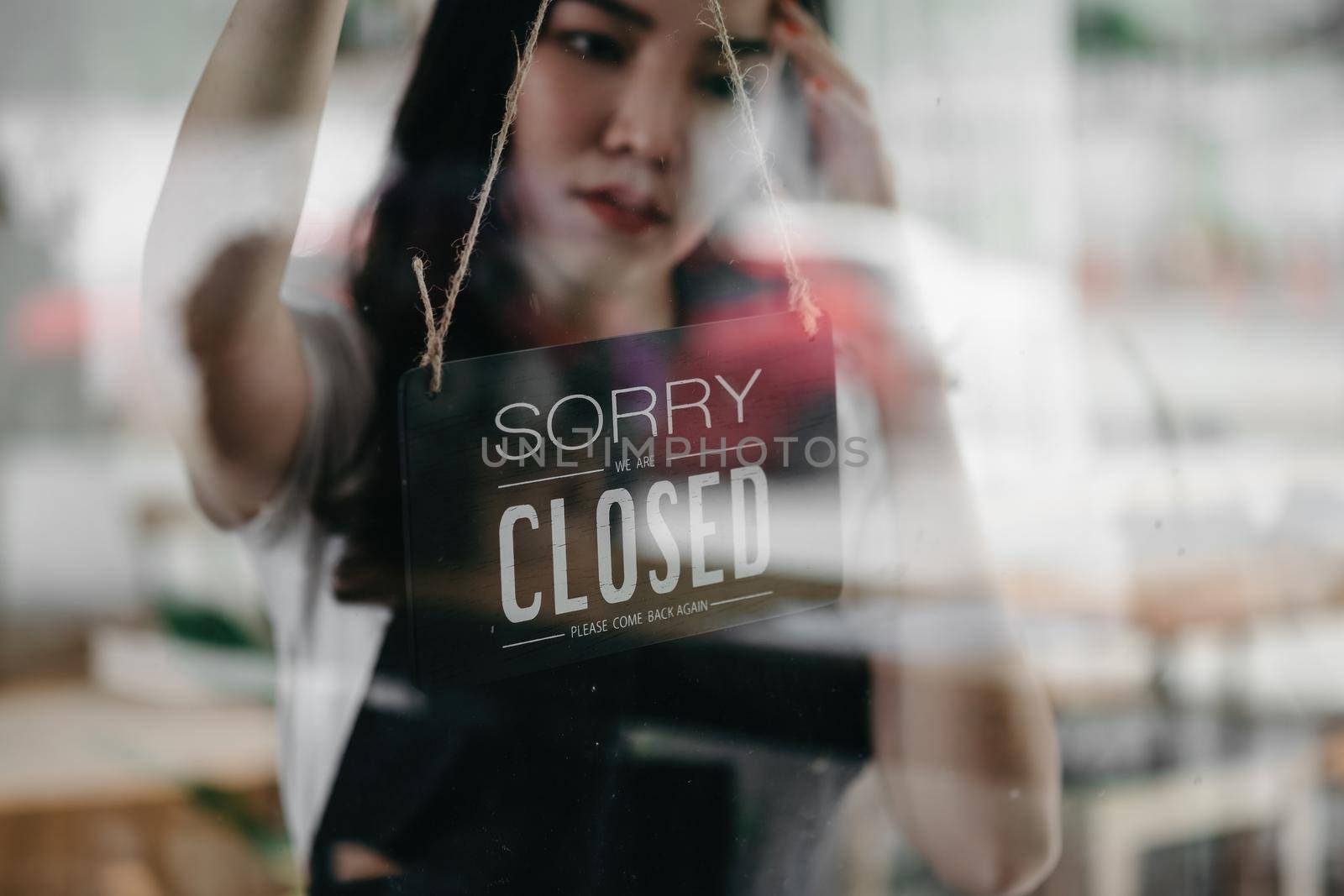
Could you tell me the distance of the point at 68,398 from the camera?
73 cm

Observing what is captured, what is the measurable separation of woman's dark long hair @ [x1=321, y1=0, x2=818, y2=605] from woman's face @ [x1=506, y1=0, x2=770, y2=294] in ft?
0.11

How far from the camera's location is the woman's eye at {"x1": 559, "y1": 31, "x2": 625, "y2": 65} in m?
0.92

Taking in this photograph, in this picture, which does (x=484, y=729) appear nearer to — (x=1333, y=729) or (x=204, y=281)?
(x=204, y=281)

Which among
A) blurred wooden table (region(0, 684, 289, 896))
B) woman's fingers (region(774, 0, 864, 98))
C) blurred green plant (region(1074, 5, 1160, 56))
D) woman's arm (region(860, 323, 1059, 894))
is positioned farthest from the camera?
blurred green plant (region(1074, 5, 1160, 56))

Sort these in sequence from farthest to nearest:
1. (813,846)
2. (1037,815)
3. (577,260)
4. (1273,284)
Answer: (1273,284) < (1037,815) < (813,846) < (577,260)

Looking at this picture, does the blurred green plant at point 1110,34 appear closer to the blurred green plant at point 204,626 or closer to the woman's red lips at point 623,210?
the woman's red lips at point 623,210

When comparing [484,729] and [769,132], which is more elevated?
[769,132]

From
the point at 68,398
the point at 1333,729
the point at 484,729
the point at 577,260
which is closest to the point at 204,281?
the point at 68,398

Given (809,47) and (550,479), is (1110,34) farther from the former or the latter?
(550,479)

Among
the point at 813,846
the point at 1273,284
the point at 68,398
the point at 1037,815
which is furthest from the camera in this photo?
the point at 1273,284

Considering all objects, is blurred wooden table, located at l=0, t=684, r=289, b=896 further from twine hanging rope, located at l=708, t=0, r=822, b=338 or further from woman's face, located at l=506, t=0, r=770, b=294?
twine hanging rope, located at l=708, t=0, r=822, b=338

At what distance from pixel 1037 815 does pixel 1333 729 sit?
71 cm

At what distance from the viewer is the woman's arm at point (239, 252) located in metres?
0.75

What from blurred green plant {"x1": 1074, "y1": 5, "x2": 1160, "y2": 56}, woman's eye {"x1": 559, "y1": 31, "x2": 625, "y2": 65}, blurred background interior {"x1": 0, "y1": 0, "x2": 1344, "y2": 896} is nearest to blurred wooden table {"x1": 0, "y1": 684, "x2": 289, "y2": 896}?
blurred background interior {"x1": 0, "y1": 0, "x2": 1344, "y2": 896}
